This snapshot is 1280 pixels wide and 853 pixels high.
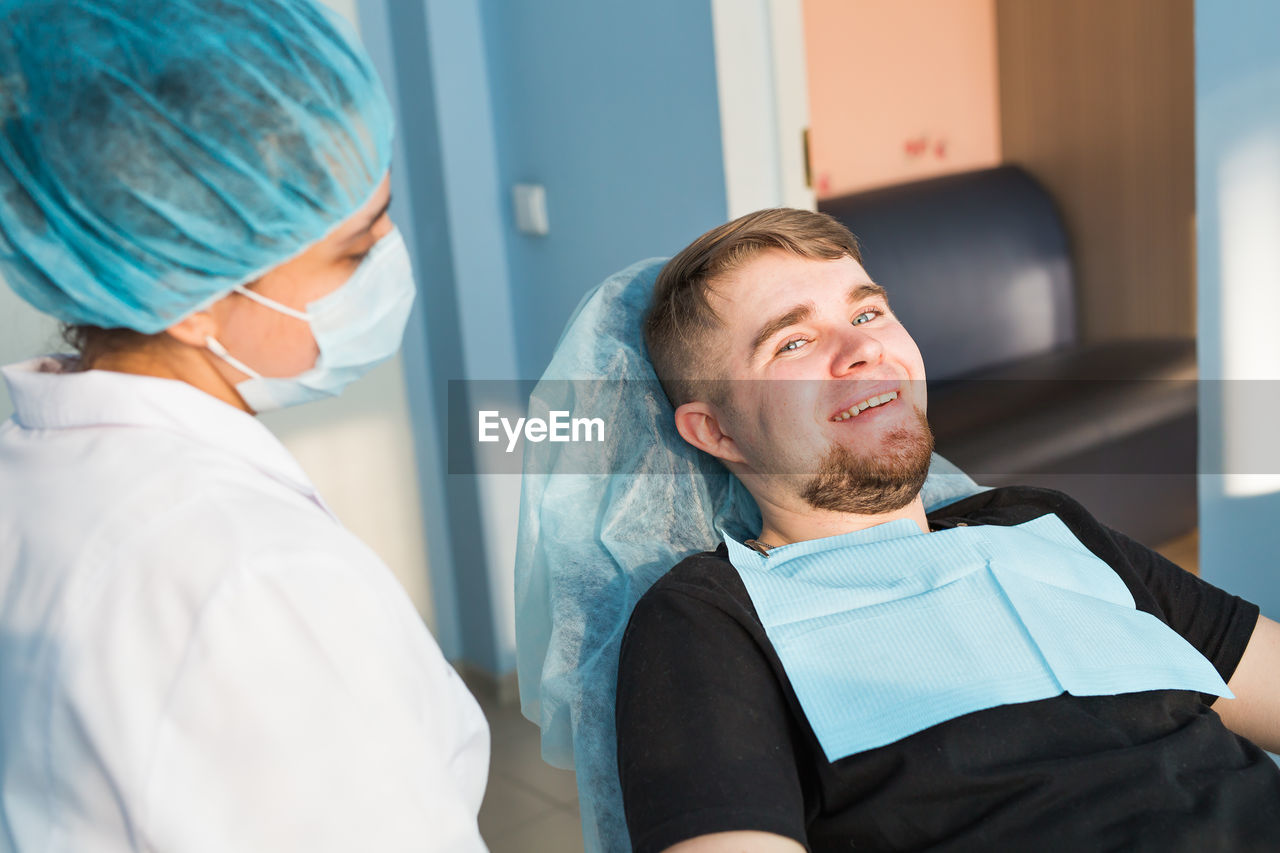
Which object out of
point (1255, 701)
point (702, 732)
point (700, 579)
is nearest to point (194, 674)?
point (702, 732)

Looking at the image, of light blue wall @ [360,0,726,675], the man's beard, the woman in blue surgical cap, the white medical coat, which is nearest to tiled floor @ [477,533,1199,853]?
light blue wall @ [360,0,726,675]

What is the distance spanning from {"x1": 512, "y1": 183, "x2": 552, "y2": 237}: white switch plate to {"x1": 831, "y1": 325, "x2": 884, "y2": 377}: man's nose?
143cm

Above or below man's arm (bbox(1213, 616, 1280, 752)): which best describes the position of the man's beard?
above

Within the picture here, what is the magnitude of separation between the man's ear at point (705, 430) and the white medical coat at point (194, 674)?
2.10ft

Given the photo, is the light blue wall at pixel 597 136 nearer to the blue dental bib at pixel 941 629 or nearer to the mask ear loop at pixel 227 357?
the blue dental bib at pixel 941 629

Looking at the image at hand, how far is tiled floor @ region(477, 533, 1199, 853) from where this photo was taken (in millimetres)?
2232

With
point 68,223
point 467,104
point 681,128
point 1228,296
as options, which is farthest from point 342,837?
point 467,104

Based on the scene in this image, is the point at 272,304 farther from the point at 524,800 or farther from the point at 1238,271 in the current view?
the point at 524,800

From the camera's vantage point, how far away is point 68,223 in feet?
2.69

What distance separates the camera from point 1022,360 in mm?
3438

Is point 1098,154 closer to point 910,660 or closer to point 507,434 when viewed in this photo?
point 507,434

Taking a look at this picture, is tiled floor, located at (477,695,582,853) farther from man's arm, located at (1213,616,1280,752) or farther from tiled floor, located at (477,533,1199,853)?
man's arm, located at (1213,616,1280,752)

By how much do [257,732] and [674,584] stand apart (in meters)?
0.54

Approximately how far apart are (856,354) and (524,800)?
4.76 ft
